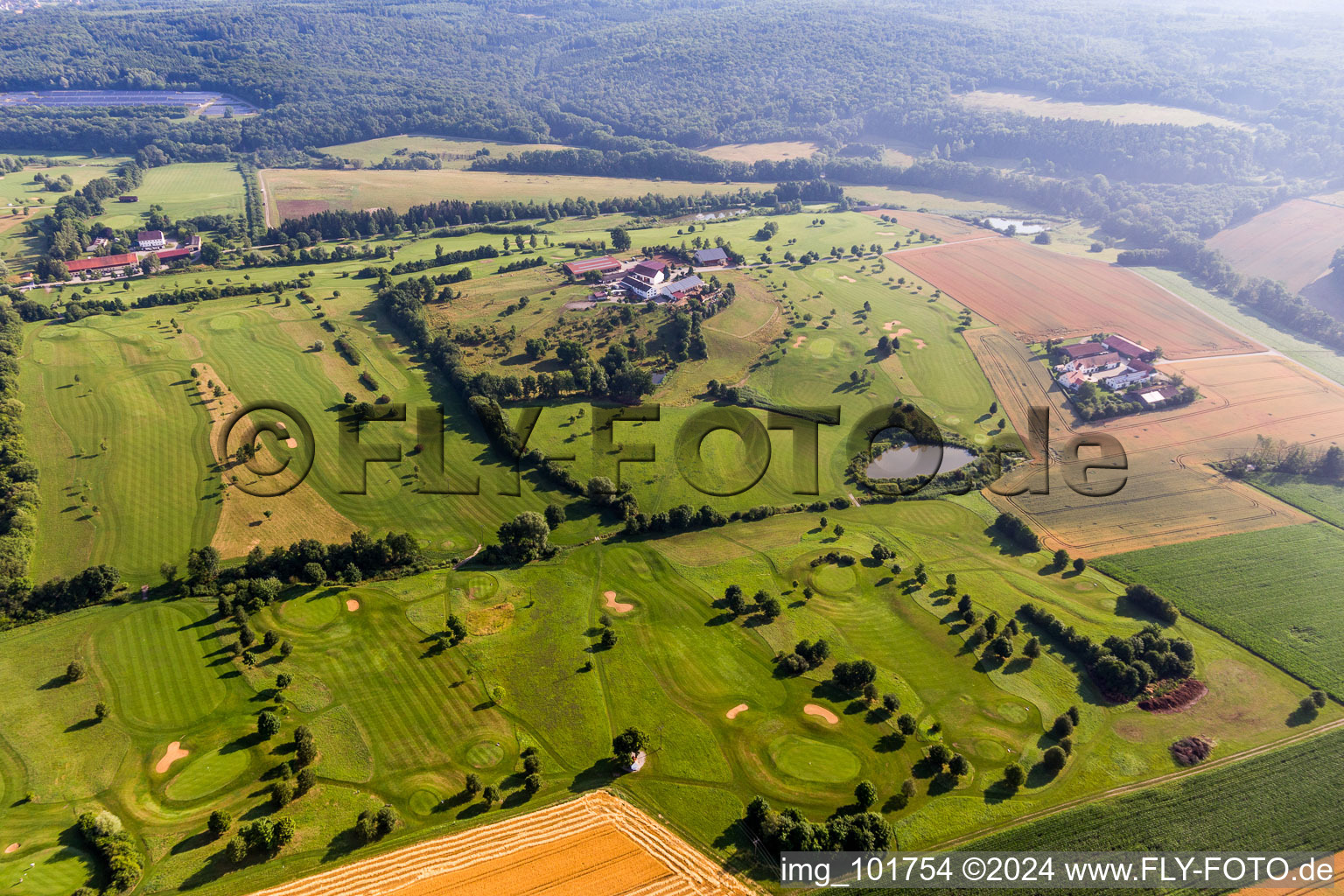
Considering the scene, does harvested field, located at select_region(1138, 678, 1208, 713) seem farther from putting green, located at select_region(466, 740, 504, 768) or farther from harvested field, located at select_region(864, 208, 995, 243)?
harvested field, located at select_region(864, 208, 995, 243)

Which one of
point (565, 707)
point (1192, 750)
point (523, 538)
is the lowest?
point (1192, 750)

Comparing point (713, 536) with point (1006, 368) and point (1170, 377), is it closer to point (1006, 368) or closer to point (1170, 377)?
point (1006, 368)

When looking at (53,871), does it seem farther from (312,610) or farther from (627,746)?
(627,746)

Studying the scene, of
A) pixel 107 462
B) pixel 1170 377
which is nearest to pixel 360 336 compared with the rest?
pixel 107 462

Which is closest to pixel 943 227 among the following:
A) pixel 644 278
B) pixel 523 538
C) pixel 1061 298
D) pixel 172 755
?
pixel 1061 298

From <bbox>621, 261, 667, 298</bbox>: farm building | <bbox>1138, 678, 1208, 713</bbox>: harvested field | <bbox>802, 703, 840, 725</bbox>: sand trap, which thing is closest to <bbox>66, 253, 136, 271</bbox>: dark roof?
<bbox>621, 261, 667, 298</bbox>: farm building

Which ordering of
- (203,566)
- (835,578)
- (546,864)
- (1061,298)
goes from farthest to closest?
1. (1061,298)
2. (835,578)
3. (203,566)
4. (546,864)
